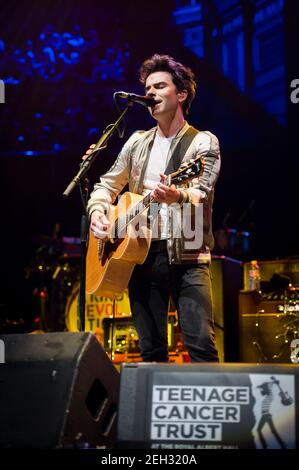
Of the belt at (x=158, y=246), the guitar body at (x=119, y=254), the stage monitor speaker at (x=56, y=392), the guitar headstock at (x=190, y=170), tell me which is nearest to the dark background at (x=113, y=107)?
the guitar body at (x=119, y=254)

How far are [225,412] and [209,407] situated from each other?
2.6 inches

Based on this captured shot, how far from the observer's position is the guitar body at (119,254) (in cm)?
344

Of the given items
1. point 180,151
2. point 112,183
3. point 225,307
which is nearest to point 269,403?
point 180,151

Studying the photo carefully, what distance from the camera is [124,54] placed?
7.98 metres

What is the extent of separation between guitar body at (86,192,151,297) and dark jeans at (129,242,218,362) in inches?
2.8

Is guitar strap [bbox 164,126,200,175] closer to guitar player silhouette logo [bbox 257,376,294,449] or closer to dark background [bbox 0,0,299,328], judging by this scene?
guitar player silhouette logo [bbox 257,376,294,449]

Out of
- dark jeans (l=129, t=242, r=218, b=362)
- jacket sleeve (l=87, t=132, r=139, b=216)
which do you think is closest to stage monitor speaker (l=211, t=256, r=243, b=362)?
jacket sleeve (l=87, t=132, r=139, b=216)

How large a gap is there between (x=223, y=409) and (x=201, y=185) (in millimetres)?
1264

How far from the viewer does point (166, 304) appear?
3443 millimetres

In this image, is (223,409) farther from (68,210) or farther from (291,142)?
(68,210)

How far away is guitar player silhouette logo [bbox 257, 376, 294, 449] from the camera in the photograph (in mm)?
2387

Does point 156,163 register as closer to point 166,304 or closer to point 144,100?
point 144,100

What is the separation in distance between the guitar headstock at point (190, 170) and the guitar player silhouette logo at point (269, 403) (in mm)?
1183
